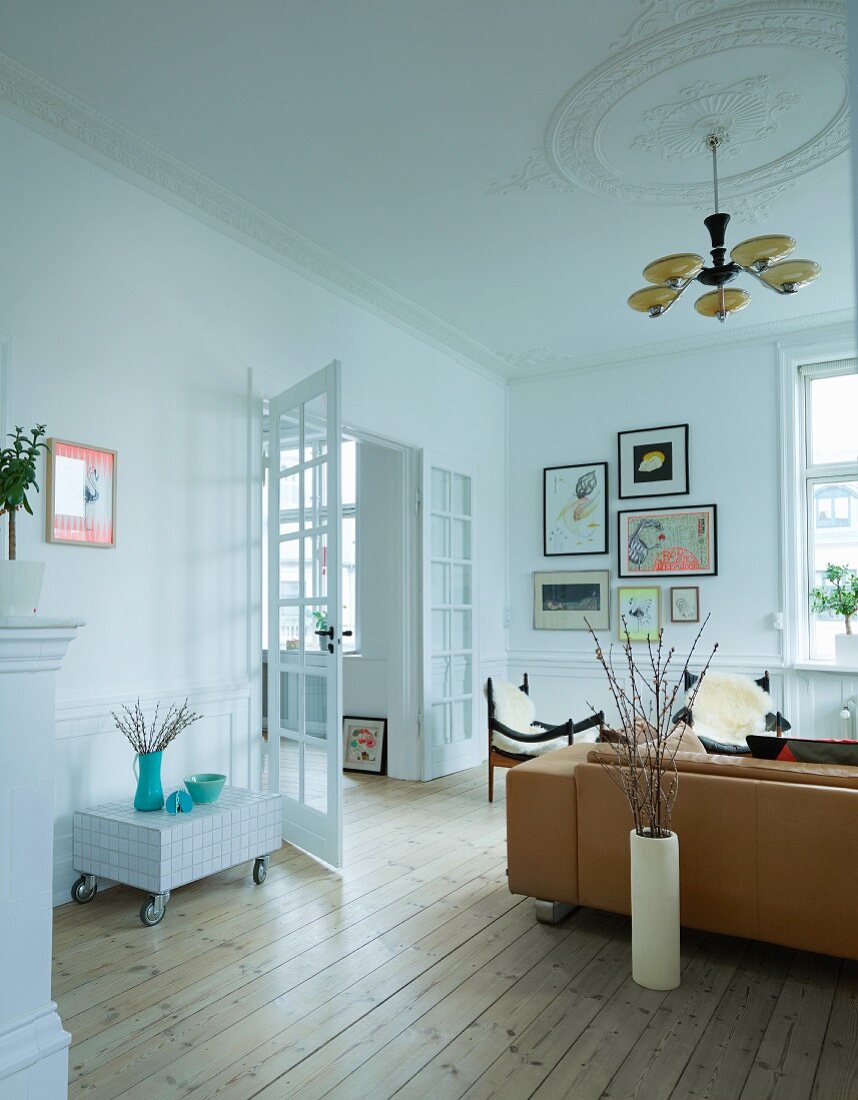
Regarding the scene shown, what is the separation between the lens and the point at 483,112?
3508 mm

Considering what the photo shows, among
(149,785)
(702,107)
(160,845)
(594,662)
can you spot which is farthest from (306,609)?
(594,662)

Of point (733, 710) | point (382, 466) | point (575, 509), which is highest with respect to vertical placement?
point (382, 466)

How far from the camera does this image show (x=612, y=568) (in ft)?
22.0

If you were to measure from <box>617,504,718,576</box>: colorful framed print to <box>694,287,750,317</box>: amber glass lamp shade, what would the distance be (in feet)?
9.03

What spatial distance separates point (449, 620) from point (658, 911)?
378cm

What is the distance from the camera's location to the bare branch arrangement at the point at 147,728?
357 cm

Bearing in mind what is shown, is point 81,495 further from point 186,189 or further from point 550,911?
point 550,911

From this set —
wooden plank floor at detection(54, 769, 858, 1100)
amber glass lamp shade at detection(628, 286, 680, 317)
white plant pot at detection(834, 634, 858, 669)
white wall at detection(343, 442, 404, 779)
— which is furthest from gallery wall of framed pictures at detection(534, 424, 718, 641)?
wooden plank floor at detection(54, 769, 858, 1100)

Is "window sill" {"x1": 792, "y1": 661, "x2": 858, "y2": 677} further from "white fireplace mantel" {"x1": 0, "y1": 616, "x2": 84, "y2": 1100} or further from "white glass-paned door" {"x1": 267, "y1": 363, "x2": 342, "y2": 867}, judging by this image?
"white fireplace mantel" {"x1": 0, "y1": 616, "x2": 84, "y2": 1100}

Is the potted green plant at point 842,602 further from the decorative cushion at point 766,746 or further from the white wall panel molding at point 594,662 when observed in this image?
the decorative cushion at point 766,746

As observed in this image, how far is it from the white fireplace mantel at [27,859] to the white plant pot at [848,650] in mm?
5200

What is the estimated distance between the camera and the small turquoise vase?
3447 mm

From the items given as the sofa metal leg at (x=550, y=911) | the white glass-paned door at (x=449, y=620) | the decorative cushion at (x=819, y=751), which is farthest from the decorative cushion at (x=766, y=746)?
the white glass-paned door at (x=449, y=620)

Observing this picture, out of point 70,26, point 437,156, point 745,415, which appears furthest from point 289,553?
point 745,415
